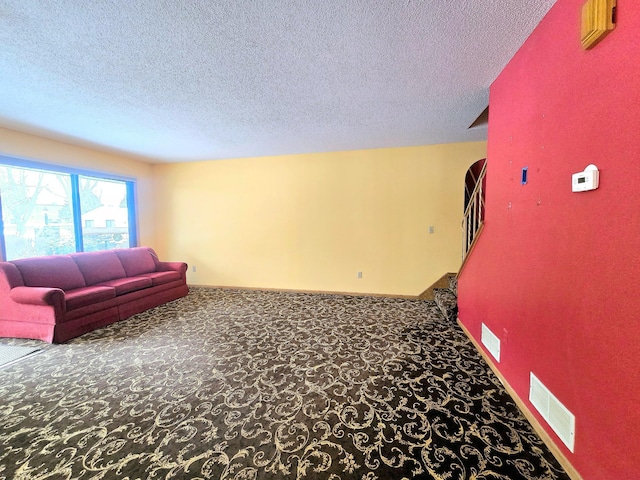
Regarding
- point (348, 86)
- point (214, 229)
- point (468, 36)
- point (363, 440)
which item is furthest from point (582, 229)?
point (214, 229)

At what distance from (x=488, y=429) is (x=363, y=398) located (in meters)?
0.78

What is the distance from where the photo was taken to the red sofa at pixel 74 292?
9.39 feet

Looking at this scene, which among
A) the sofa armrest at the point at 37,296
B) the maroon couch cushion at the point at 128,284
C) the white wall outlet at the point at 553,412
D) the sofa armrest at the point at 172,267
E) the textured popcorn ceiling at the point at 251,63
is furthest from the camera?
the sofa armrest at the point at 172,267

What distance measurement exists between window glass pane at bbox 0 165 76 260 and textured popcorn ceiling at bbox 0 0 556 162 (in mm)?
723

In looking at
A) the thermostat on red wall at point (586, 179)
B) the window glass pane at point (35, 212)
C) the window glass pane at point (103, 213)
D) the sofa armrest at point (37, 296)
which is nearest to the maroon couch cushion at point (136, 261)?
the window glass pane at point (103, 213)

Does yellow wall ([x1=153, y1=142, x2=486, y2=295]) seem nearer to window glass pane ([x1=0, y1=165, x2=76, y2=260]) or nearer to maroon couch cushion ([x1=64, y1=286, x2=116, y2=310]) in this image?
window glass pane ([x1=0, y1=165, x2=76, y2=260])

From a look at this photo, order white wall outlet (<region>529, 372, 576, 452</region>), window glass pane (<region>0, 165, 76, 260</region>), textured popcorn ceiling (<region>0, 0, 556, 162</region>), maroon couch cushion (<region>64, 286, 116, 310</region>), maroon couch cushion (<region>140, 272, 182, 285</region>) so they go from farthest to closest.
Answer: maroon couch cushion (<region>140, 272, 182, 285</region>) → window glass pane (<region>0, 165, 76, 260</region>) → maroon couch cushion (<region>64, 286, 116, 310</region>) → textured popcorn ceiling (<region>0, 0, 556, 162</region>) → white wall outlet (<region>529, 372, 576, 452</region>)

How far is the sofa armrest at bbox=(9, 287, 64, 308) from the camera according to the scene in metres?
2.80

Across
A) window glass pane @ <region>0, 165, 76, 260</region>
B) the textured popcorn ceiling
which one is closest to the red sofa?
window glass pane @ <region>0, 165, 76, 260</region>

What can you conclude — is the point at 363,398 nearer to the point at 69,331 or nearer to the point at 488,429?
the point at 488,429

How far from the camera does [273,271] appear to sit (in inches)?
201

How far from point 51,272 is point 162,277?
1.29 m

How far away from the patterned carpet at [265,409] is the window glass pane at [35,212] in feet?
4.86

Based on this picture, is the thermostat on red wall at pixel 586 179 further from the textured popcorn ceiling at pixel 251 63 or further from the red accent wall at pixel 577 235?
the textured popcorn ceiling at pixel 251 63
